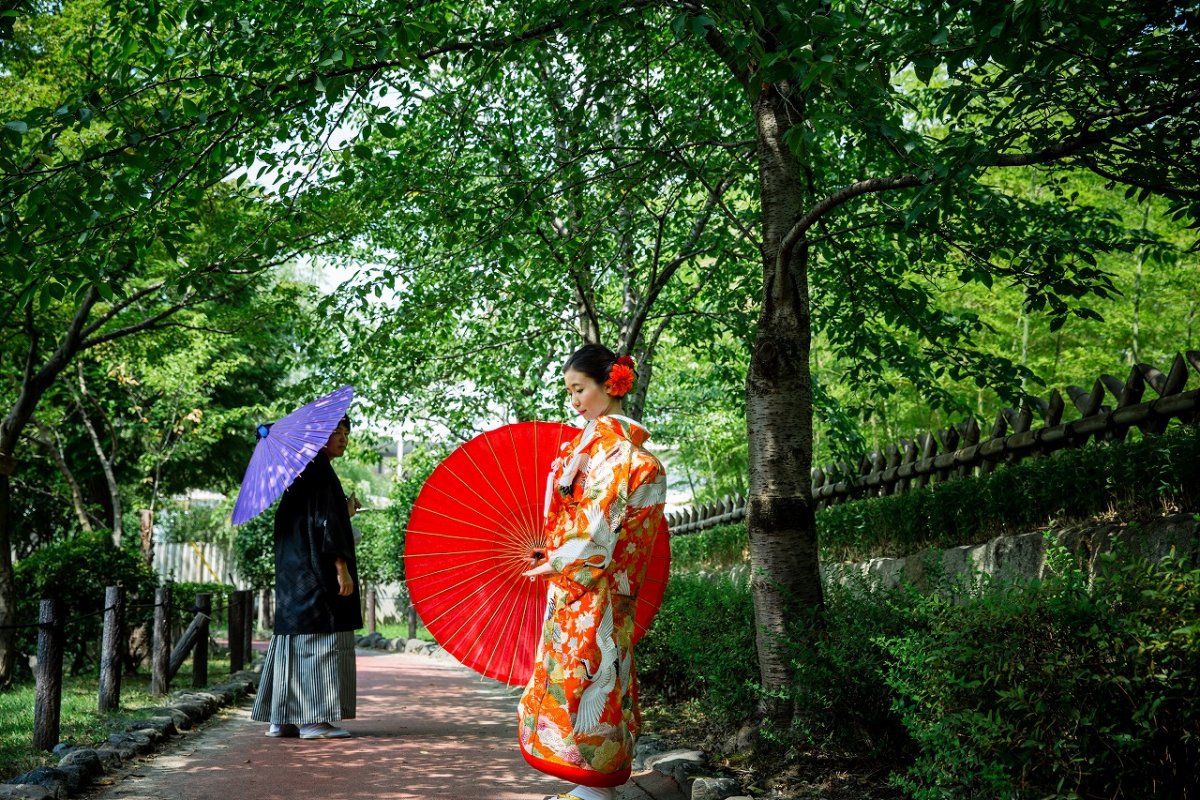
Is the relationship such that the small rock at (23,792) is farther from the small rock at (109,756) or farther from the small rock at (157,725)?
the small rock at (157,725)

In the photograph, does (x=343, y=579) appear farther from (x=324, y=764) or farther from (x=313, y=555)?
(x=324, y=764)

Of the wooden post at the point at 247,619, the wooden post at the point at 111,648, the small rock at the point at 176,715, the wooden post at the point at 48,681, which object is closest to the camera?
the wooden post at the point at 48,681

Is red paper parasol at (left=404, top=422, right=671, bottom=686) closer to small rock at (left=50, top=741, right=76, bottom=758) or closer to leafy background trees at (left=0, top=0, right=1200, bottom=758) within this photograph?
leafy background trees at (left=0, top=0, right=1200, bottom=758)

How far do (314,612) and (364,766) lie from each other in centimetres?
139

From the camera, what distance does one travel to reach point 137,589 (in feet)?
37.3

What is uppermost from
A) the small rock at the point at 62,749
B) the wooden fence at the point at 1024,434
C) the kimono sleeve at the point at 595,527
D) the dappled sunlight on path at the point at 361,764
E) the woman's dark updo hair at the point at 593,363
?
the woman's dark updo hair at the point at 593,363

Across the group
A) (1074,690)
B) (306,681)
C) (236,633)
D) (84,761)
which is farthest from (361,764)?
(236,633)

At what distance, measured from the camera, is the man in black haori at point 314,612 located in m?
6.71

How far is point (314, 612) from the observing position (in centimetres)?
683

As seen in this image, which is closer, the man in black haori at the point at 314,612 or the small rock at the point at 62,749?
the small rock at the point at 62,749

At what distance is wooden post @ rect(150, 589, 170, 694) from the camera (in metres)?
8.55

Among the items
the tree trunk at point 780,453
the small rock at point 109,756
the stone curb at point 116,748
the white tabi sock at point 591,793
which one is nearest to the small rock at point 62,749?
the stone curb at point 116,748

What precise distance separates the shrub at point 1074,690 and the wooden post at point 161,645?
23.2ft

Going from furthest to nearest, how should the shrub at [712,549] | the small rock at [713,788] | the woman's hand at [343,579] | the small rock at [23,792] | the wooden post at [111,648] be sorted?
the shrub at [712,549] → the wooden post at [111,648] → the woman's hand at [343,579] → the small rock at [713,788] → the small rock at [23,792]
